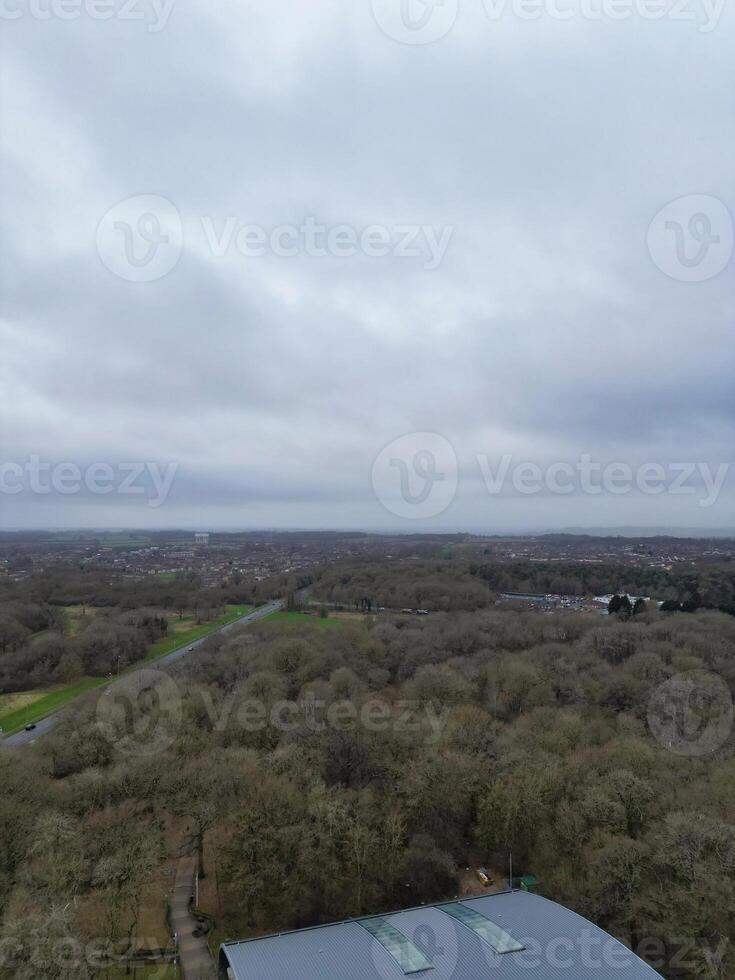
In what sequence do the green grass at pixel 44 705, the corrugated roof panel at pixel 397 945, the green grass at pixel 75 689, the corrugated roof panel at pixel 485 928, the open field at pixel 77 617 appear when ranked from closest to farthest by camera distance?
the corrugated roof panel at pixel 397 945 → the corrugated roof panel at pixel 485 928 → the green grass at pixel 44 705 → the green grass at pixel 75 689 → the open field at pixel 77 617

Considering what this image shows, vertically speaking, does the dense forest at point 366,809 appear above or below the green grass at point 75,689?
above

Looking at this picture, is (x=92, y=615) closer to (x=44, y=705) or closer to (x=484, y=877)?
(x=44, y=705)

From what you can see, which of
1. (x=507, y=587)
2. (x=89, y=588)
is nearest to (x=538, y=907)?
(x=507, y=587)

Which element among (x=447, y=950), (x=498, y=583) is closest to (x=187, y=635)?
(x=498, y=583)

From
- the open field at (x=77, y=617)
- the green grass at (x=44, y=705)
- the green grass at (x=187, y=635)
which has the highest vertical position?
the open field at (x=77, y=617)

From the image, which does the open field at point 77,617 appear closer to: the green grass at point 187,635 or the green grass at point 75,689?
the green grass at point 187,635

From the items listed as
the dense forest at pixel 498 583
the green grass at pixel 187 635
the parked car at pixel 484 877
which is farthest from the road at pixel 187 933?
the dense forest at pixel 498 583

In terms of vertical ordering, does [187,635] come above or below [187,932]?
below

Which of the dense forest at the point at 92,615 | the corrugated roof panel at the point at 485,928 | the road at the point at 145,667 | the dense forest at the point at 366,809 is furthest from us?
the dense forest at the point at 92,615

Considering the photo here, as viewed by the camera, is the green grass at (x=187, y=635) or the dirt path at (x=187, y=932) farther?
the green grass at (x=187, y=635)
